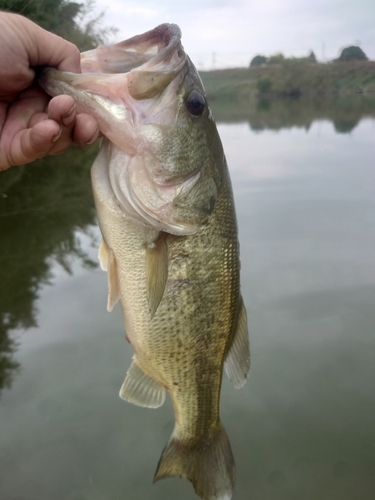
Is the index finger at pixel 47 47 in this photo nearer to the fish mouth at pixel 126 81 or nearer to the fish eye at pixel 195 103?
the fish mouth at pixel 126 81

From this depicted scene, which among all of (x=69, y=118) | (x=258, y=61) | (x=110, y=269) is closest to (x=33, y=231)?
(x=110, y=269)

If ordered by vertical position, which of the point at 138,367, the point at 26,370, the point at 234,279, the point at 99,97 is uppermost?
the point at 99,97

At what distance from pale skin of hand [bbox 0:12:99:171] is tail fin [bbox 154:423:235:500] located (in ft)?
4.36

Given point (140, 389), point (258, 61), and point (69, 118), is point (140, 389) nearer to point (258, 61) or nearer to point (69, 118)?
point (69, 118)

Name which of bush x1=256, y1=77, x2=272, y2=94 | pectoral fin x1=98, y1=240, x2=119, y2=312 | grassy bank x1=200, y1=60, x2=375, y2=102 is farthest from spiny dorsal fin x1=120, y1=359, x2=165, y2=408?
bush x1=256, y1=77, x2=272, y2=94

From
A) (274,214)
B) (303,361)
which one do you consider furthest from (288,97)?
(303,361)

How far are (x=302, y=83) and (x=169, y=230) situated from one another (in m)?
50.5

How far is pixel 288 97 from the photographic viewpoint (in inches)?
1826

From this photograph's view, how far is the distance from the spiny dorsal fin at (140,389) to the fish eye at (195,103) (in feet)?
3.39

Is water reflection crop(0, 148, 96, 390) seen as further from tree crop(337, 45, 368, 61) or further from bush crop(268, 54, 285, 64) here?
tree crop(337, 45, 368, 61)

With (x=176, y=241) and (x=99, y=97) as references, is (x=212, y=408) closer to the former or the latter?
(x=176, y=241)

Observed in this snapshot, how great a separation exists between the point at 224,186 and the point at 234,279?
36cm

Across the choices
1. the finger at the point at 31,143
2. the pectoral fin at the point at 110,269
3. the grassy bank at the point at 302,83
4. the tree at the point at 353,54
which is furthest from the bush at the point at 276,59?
the pectoral fin at the point at 110,269

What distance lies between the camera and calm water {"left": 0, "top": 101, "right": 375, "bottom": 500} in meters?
2.76
